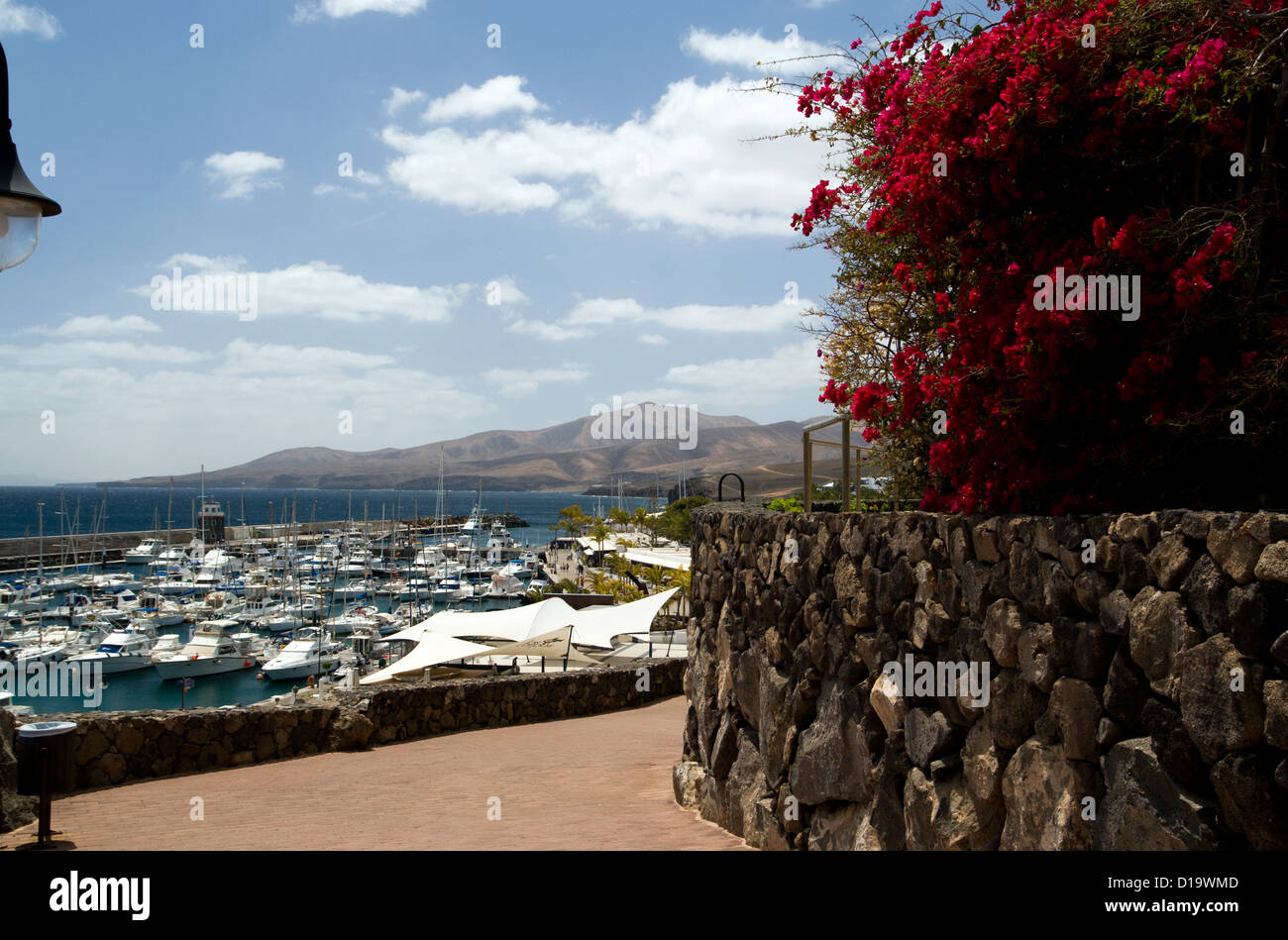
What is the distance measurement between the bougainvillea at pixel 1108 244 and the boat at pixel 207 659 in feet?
144

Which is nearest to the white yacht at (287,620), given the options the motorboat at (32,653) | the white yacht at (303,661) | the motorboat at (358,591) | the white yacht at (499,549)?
the white yacht at (303,661)

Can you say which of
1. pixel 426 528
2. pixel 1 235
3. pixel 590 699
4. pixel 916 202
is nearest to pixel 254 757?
pixel 590 699

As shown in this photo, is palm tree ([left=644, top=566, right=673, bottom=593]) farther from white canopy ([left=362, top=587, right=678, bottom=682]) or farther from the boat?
the boat

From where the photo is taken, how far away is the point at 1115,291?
474 cm

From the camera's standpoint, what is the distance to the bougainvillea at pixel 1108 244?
4504 millimetres

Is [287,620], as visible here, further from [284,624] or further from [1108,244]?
[1108,244]

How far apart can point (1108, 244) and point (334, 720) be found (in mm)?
13326

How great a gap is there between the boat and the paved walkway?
32421 millimetres

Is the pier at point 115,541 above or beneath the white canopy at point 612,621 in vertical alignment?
beneath

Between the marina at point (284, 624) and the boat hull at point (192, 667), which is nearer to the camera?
the marina at point (284, 624)

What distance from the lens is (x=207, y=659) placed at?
42875mm

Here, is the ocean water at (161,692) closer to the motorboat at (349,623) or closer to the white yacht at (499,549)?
the motorboat at (349,623)

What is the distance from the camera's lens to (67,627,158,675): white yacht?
142 feet
